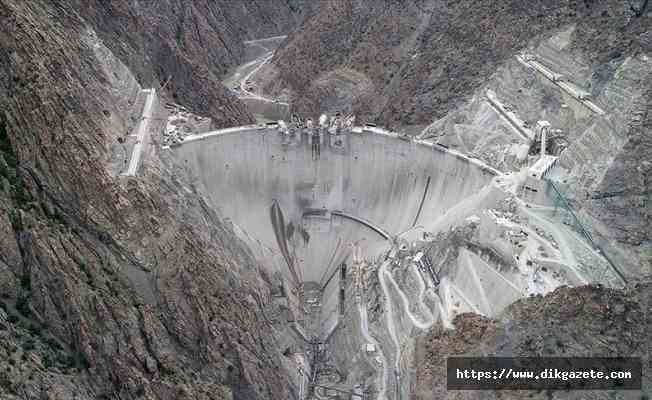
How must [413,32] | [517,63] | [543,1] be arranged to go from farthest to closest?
1. [413,32]
2. [543,1]
3. [517,63]

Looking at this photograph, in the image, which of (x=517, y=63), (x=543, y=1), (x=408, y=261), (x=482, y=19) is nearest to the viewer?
(x=408, y=261)

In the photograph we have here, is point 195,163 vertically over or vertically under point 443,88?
under

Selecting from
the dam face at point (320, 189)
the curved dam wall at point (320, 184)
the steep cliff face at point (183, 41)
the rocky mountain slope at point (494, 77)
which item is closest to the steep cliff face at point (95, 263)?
the dam face at point (320, 189)

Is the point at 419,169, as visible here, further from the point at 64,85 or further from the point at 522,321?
the point at 64,85

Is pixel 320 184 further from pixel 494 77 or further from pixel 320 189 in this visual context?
pixel 494 77

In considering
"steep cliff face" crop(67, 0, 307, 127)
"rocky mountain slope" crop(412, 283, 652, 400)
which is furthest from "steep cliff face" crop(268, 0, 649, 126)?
"rocky mountain slope" crop(412, 283, 652, 400)

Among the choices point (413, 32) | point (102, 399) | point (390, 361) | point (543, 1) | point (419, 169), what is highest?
point (413, 32)

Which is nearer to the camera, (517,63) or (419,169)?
(419,169)

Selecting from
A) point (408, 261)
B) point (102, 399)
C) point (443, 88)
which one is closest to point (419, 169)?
point (408, 261)
